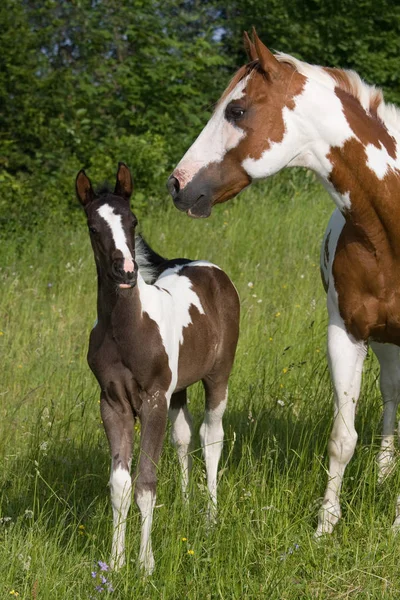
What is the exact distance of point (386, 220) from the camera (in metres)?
4.02

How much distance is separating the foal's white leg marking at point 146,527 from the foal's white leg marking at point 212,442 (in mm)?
574

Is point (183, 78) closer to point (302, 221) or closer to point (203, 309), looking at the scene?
point (302, 221)

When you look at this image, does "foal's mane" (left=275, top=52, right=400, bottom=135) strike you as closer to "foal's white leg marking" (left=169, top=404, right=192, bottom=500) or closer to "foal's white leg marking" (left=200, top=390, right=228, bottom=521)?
"foal's white leg marking" (left=200, top=390, right=228, bottom=521)

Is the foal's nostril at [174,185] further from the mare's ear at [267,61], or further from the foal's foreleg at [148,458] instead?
the foal's foreleg at [148,458]

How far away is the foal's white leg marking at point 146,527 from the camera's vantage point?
3727mm

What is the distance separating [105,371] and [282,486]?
0.97 metres

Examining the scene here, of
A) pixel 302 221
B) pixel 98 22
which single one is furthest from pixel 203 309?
pixel 98 22

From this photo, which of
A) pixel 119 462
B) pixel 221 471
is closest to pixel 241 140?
pixel 119 462

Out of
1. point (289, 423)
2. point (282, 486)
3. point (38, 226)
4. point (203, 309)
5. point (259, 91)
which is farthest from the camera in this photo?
point (38, 226)

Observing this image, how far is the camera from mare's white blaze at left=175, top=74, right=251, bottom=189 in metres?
3.80

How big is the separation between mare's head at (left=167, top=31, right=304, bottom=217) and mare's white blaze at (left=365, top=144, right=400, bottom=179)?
1.22ft

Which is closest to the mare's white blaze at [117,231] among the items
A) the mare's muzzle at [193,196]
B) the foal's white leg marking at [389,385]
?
the mare's muzzle at [193,196]

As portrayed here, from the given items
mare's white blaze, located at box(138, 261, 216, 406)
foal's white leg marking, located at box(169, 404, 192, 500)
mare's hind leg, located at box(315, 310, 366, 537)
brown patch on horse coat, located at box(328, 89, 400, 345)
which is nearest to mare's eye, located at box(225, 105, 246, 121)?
brown patch on horse coat, located at box(328, 89, 400, 345)

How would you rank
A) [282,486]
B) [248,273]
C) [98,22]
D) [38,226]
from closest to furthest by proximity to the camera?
[282,486], [248,273], [38,226], [98,22]
